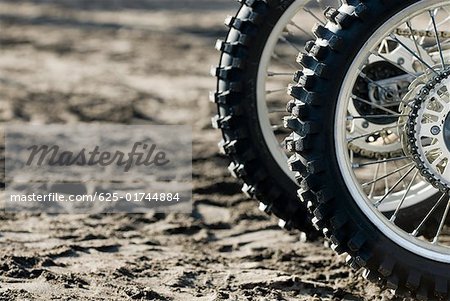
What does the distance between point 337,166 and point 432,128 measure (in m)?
0.44

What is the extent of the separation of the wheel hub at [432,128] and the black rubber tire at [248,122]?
1063mm

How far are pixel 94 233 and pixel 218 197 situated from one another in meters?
1.09

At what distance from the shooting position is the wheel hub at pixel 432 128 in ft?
16.2

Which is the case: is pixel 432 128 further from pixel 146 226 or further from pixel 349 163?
pixel 146 226

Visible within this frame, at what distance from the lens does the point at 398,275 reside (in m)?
4.96

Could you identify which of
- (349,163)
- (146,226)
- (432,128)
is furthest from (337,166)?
(146,226)

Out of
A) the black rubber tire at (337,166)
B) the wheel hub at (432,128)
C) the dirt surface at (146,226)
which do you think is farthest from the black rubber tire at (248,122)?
the wheel hub at (432,128)

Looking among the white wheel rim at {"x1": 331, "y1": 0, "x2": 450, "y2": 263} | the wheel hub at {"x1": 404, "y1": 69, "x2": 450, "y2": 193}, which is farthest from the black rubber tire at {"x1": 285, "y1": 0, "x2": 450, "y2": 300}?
the wheel hub at {"x1": 404, "y1": 69, "x2": 450, "y2": 193}

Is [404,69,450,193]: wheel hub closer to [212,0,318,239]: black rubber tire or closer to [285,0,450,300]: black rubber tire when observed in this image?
[285,0,450,300]: black rubber tire

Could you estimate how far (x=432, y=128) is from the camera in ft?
16.3

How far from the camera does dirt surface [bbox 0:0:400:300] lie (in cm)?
554

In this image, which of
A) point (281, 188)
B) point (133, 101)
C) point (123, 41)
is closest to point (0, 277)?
point (281, 188)

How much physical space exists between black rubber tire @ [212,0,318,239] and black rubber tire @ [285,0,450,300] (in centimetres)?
93

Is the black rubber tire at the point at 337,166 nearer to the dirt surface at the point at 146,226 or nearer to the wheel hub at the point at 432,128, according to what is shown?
the wheel hub at the point at 432,128
